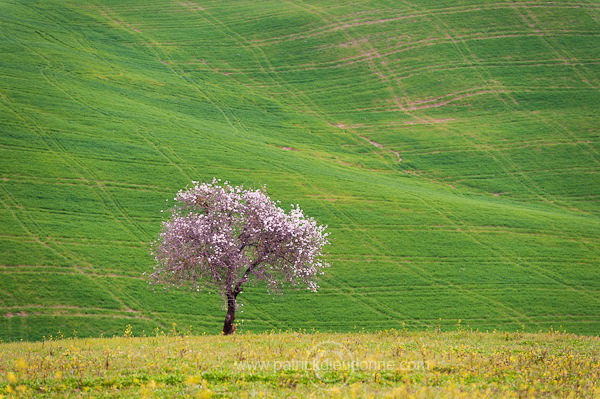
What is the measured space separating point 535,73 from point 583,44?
53.5ft

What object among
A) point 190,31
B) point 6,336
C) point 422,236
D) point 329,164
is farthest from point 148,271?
point 190,31

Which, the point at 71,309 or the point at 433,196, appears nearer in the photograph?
the point at 71,309

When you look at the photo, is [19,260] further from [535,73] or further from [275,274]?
[535,73]

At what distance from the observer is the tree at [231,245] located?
35656 millimetres

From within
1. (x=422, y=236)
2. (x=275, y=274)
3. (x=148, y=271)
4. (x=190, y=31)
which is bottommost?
(x=422, y=236)

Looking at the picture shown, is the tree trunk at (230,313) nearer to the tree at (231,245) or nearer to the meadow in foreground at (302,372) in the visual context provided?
the tree at (231,245)

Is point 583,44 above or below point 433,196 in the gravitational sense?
above

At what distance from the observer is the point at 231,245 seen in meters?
35.9

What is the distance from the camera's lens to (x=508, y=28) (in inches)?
4776

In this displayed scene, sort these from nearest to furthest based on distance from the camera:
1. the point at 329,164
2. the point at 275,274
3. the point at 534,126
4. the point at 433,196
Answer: the point at 275,274
the point at 433,196
the point at 329,164
the point at 534,126

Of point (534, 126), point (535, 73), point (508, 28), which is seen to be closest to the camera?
point (534, 126)

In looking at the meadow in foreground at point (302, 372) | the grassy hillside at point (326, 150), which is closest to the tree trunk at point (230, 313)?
the grassy hillside at point (326, 150)

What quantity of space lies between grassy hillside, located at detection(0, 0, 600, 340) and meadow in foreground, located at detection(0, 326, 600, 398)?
80.2 ft

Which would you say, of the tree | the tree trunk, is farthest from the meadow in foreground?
the tree trunk
